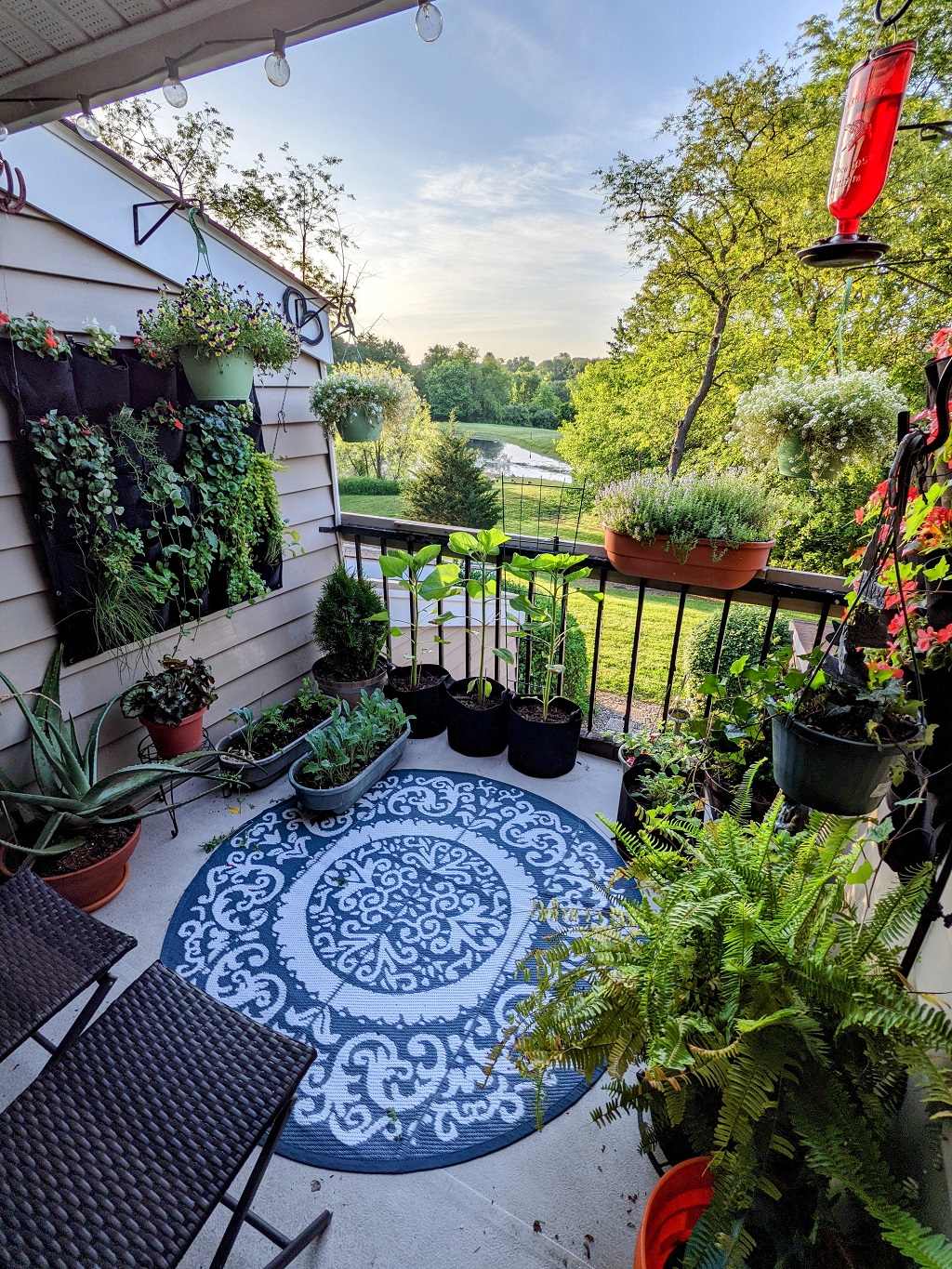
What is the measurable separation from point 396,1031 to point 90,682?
5.63ft

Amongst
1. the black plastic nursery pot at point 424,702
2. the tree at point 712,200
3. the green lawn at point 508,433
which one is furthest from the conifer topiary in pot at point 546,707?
the tree at point 712,200

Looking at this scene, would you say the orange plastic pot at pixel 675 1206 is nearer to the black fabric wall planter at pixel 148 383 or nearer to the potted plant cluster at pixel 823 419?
the potted plant cluster at pixel 823 419

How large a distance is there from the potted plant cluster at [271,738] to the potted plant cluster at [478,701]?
25.5 inches

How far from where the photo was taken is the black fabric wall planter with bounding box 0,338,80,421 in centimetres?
176

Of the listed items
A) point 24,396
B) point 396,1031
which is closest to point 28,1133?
point 396,1031

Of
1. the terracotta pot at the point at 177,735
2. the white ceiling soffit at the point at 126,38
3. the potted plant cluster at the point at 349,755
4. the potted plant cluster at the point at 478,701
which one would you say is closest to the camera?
the white ceiling soffit at the point at 126,38

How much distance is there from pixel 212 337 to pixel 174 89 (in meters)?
0.74

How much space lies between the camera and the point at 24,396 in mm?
1804

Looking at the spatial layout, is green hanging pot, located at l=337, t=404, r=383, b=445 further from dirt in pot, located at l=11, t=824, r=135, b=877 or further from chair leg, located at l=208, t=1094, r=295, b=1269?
chair leg, located at l=208, t=1094, r=295, b=1269

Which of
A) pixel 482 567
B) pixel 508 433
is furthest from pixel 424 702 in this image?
pixel 508 433

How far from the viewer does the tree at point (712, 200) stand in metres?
6.01

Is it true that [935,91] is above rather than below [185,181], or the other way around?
above

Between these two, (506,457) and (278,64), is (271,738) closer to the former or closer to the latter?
(278,64)

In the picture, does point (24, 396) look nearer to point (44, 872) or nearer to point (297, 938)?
point (44, 872)
